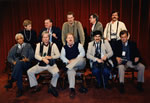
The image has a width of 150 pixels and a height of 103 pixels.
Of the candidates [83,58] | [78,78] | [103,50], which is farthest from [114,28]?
[78,78]

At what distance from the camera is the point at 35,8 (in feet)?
16.5

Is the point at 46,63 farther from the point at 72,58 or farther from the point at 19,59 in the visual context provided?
the point at 19,59

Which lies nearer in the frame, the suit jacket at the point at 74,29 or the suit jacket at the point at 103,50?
the suit jacket at the point at 103,50

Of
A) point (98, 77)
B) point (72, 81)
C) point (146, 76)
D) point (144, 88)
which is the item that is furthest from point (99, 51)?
point (146, 76)

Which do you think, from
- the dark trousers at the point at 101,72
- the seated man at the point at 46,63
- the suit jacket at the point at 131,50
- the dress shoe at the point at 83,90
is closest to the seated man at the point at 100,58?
the dark trousers at the point at 101,72

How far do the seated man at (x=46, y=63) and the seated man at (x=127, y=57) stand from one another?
136cm

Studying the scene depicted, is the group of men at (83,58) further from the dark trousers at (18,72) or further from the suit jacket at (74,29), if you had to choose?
the suit jacket at (74,29)

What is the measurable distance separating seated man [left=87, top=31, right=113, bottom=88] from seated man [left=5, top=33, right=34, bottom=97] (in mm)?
1427

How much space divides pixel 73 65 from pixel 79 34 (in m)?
1.03

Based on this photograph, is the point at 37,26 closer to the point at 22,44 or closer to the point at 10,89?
the point at 22,44

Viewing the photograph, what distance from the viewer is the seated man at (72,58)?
10.8 feet

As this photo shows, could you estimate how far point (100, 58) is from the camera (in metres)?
3.55

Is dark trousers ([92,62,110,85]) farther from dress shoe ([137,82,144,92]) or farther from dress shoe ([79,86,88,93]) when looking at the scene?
dress shoe ([137,82,144,92])

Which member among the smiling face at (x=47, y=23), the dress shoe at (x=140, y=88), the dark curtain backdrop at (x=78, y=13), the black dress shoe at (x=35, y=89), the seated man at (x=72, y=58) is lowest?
the black dress shoe at (x=35, y=89)
